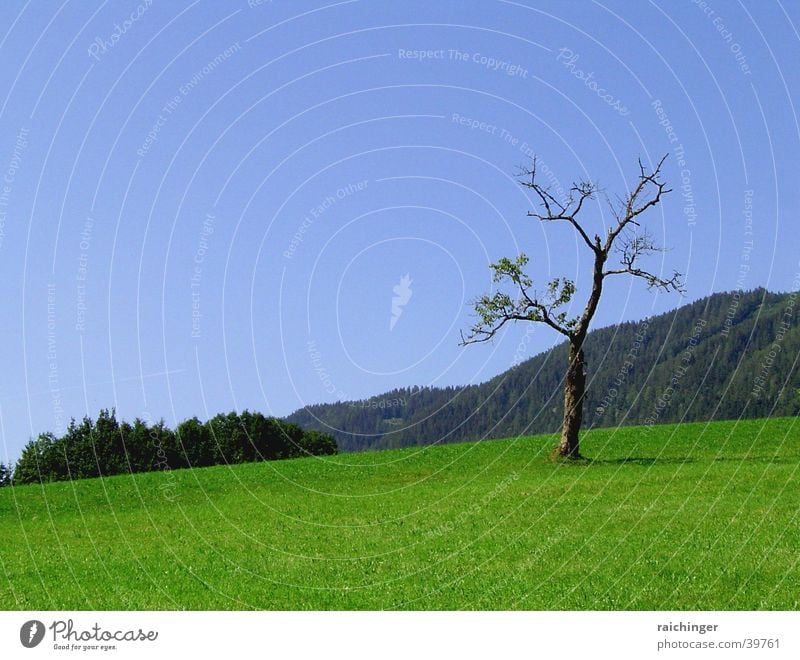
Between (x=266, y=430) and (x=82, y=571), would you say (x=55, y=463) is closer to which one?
(x=266, y=430)

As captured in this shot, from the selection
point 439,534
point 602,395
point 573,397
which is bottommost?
point 439,534

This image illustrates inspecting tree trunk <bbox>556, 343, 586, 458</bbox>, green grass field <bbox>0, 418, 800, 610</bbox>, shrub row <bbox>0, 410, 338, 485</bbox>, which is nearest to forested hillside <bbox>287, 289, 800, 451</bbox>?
shrub row <bbox>0, 410, 338, 485</bbox>

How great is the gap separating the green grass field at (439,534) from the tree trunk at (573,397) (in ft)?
4.76

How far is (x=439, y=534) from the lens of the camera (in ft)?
75.8

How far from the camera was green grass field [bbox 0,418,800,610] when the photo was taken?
15.5 metres

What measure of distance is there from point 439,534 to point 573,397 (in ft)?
49.5

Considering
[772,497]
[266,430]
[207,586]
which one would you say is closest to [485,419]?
[266,430]

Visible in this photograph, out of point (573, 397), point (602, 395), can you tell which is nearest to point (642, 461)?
point (573, 397)

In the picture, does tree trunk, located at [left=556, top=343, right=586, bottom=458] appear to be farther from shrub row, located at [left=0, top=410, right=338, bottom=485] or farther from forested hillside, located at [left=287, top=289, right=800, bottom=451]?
forested hillside, located at [left=287, top=289, right=800, bottom=451]

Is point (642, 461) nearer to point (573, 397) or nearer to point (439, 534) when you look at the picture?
point (573, 397)

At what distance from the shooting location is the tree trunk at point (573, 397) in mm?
36191

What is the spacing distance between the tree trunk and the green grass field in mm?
1451

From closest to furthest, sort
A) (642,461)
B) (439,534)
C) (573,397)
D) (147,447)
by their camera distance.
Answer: (439,534) → (573,397) → (642,461) → (147,447)

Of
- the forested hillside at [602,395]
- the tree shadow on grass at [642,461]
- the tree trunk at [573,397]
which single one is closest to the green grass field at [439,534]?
the tree shadow on grass at [642,461]
